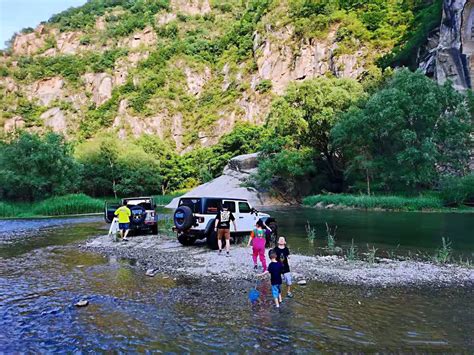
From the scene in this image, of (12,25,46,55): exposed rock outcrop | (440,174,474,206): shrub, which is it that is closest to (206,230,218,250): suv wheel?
(440,174,474,206): shrub

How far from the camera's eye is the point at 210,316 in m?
8.44

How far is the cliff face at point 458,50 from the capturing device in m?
48.6

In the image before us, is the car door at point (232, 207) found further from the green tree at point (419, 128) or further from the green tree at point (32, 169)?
the green tree at point (32, 169)

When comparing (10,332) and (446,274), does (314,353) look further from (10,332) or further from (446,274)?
(446,274)

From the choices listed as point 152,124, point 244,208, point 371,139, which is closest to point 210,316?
point 244,208

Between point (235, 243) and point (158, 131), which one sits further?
point (158, 131)

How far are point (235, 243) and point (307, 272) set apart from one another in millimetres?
7061

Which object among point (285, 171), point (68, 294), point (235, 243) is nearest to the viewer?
point (68, 294)

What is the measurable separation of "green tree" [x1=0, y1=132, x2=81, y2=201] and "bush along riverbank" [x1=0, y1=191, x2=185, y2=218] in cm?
175

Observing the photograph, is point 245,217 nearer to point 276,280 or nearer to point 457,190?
point 276,280

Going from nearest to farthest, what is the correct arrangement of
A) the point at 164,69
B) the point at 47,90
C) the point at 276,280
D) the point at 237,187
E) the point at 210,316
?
the point at 210,316, the point at 276,280, the point at 237,187, the point at 164,69, the point at 47,90

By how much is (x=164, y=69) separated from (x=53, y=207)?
9168 cm

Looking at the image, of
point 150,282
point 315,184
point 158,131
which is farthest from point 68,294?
point 158,131

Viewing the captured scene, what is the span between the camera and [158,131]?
114 m
